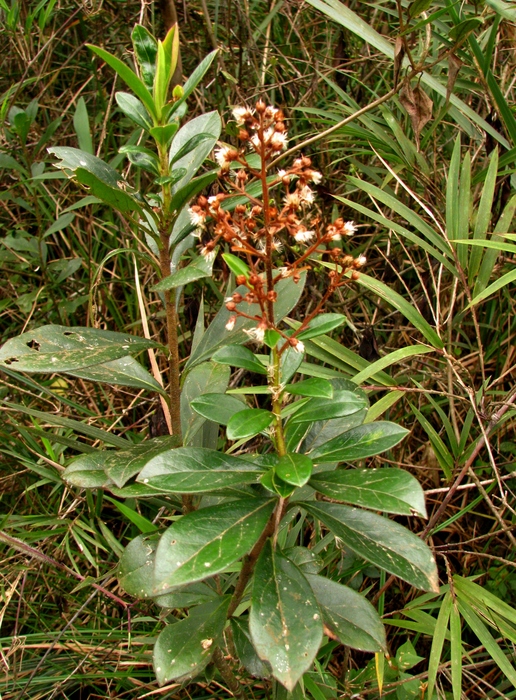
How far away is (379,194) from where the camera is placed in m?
1.63

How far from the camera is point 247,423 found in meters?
0.91

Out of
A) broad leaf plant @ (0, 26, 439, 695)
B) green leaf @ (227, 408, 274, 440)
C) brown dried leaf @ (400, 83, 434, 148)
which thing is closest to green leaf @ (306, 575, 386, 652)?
broad leaf plant @ (0, 26, 439, 695)

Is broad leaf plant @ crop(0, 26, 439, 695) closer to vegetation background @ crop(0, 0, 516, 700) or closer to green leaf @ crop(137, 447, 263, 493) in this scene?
green leaf @ crop(137, 447, 263, 493)

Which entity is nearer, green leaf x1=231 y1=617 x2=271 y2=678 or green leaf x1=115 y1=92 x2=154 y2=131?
green leaf x1=115 y1=92 x2=154 y2=131

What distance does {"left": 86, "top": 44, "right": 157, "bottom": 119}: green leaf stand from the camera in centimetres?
93

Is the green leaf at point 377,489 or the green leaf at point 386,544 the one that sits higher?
the green leaf at point 377,489

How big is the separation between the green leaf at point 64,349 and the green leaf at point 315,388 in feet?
0.96

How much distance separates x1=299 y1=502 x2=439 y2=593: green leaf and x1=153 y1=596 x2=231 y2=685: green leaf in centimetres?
29

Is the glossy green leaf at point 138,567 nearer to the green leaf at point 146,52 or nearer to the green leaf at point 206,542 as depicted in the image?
the green leaf at point 206,542

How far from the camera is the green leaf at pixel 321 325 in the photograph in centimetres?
98

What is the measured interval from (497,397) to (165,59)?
1.40 m

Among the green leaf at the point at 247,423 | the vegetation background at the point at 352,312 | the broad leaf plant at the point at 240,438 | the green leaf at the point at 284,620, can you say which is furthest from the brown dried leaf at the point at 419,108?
the green leaf at the point at 284,620

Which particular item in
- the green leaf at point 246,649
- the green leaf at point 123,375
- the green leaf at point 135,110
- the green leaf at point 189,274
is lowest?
the green leaf at point 246,649

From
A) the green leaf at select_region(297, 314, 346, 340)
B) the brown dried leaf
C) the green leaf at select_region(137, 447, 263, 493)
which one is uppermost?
the brown dried leaf
